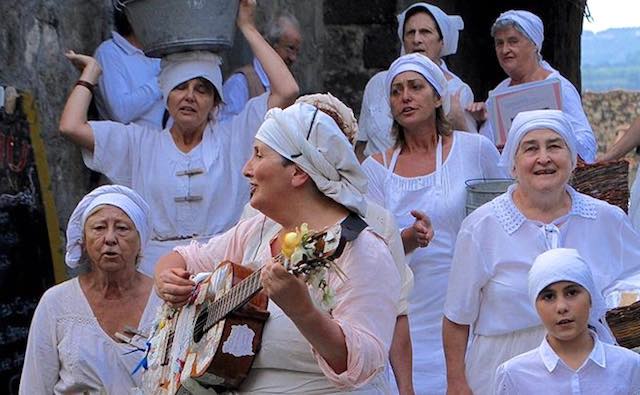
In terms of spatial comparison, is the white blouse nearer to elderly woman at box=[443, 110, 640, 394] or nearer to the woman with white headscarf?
elderly woman at box=[443, 110, 640, 394]

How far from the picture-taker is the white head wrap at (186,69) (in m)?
6.84

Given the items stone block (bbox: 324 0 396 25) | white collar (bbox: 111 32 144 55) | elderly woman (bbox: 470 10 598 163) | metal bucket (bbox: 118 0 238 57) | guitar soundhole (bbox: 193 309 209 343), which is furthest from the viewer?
stone block (bbox: 324 0 396 25)

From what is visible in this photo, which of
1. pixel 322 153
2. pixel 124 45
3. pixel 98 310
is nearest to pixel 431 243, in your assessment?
pixel 98 310

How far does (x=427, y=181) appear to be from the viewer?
6.39m

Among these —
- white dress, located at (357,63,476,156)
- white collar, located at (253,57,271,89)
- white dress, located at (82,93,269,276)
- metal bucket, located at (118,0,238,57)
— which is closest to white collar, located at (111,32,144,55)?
metal bucket, located at (118,0,238,57)

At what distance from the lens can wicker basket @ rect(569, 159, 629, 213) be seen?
6.45 metres

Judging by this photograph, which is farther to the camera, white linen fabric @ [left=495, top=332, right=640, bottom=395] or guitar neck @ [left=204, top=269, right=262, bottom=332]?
white linen fabric @ [left=495, top=332, right=640, bottom=395]

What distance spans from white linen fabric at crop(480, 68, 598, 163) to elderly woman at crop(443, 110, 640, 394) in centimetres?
154

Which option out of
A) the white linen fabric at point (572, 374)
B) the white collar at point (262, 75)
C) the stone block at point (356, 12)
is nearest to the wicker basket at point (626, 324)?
the white linen fabric at point (572, 374)

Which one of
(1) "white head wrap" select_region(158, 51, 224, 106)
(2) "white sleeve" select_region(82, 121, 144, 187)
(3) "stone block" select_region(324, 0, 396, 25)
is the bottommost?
(2) "white sleeve" select_region(82, 121, 144, 187)

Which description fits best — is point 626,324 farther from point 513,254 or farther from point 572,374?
point 572,374

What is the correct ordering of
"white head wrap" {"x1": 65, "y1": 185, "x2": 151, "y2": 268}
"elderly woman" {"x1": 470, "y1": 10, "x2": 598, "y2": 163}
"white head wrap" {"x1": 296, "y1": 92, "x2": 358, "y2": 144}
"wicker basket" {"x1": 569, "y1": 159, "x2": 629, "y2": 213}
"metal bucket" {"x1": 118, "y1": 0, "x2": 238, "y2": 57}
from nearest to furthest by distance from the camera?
1. "white head wrap" {"x1": 296, "y1": 92, "x2": 358, "y2": 144}
2. "white head wrap" {"x1": 65, "y1": 185, "x2": 151, "y2": 268}
3. "wicker basket" {"x1": 569, "y1": 159, "x2": 629, "y2": 213}
4. "metal bucket" {"x1": 118, "y1": 0, "x2": 238, "y2": 57}
5. "elderly woman" {"x1": 470, "y1": 10, "x2": 598, "y2": 163}

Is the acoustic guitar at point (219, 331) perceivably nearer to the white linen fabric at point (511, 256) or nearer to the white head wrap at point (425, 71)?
the white linen fabric at point (511, 256)

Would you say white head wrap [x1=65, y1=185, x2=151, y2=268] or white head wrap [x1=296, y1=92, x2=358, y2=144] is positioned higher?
white head wrap [x1=296, y1=92, x2=358, y2=144]
